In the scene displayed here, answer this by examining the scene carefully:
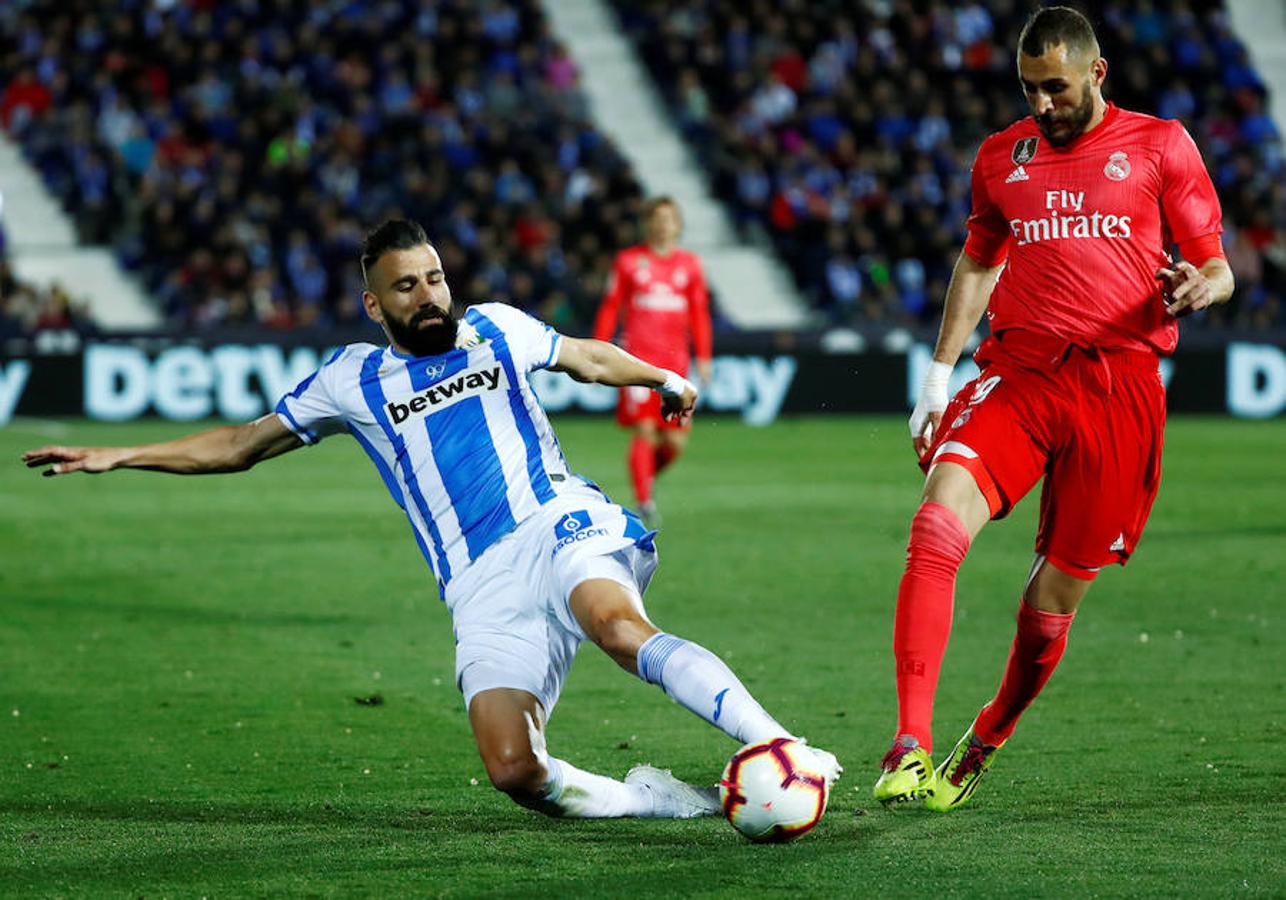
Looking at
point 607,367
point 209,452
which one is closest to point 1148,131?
point 607,367

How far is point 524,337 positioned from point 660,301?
9.32 metres

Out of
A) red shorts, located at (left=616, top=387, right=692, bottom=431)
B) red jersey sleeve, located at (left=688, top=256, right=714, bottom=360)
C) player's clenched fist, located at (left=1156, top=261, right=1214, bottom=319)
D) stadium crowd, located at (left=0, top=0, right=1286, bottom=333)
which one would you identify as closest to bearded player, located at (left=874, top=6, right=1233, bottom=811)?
player's clenched fist, located at (left=1156, top=261, right=1214, bottom=319)

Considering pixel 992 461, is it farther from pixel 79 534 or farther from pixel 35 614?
pixel 79 534

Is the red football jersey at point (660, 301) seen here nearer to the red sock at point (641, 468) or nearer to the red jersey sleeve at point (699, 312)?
the red jersey sleeve at point (699, 312)

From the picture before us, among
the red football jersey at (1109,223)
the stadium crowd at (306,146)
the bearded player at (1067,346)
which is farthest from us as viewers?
the stadium crowd at (306,146)

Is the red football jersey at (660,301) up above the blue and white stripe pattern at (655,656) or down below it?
above

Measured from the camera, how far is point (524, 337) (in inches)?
233

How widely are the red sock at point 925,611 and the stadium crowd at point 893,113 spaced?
790 inches

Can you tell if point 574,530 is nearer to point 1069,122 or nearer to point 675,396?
point 675,396

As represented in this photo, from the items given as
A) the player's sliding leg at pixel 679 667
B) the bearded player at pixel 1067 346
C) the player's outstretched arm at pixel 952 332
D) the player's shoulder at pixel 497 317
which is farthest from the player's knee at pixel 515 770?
the player's outstretched arm at pixel 952 332

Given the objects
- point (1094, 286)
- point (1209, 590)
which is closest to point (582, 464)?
point (1209, 590)

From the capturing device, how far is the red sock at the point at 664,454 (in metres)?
14.5

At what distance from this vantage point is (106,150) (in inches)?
1046

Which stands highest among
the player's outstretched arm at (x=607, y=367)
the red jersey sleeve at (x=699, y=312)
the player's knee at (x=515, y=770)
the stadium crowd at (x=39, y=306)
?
the player's outstretched arm at (x=607, y=367)
